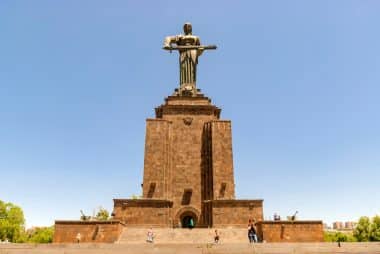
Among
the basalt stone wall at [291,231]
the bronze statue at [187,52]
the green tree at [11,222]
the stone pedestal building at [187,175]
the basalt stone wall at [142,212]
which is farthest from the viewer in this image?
the green tree at [11,222]

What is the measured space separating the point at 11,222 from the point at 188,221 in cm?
2993

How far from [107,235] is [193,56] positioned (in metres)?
17.9

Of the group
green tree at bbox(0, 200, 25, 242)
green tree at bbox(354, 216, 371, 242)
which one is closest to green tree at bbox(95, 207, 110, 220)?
green tree at bbox(0, 200, 25, 242)

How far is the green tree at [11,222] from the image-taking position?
4388 centimetres

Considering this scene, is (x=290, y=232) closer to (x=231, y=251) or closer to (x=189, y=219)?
(x=189, y=219)

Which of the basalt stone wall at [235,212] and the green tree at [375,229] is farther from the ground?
the basalt stone wall at [235,212]

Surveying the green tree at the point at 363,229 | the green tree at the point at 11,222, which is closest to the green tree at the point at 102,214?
the green tree at the point at 11,222

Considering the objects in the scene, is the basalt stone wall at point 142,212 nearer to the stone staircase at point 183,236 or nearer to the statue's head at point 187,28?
the stone staircase at point 183,236

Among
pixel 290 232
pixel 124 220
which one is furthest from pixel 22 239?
pixel 290 232

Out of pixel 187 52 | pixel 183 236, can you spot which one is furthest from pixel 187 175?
pixel 187 52

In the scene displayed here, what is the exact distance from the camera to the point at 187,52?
105 ft

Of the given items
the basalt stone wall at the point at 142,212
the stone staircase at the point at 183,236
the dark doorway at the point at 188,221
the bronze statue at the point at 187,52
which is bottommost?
the stone staircase at the point at 183,236

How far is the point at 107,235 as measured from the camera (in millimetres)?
20672

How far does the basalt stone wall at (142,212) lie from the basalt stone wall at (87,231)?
9.98ft
